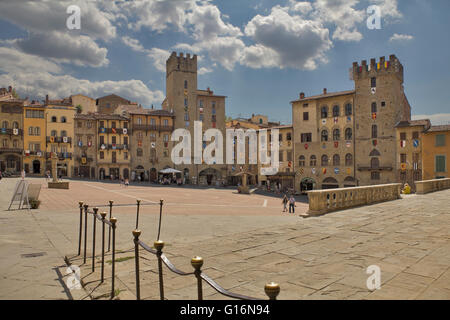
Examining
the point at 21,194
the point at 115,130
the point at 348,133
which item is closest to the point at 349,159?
the point at 348,133

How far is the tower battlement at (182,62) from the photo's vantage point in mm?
62969

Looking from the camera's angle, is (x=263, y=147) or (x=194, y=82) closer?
(x=263, y=147)

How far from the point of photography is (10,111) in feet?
174

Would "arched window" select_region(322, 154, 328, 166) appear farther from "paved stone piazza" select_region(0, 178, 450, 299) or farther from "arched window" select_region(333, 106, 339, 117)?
"paved stone piazza" select_region(0, 178, 450, 299)

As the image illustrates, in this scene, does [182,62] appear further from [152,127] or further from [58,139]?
[58,139]

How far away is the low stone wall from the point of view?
11.8m

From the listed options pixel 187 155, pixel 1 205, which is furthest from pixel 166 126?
pixel 1 205

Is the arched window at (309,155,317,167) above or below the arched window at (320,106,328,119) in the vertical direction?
below

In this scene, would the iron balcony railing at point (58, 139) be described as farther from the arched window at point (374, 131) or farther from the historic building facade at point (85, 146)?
the arched window at point (374, 131)

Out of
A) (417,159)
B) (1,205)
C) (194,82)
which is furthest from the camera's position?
(194,82)

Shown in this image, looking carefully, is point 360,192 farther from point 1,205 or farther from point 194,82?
point 194,82

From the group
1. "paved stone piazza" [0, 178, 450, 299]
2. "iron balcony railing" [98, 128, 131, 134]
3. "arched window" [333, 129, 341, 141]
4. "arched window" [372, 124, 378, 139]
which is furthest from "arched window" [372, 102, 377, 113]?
"paved stone piazza" [0, 178, 450, 299]

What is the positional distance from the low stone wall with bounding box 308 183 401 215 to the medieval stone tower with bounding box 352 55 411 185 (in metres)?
32.0

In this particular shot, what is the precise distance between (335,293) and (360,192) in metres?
10.9
